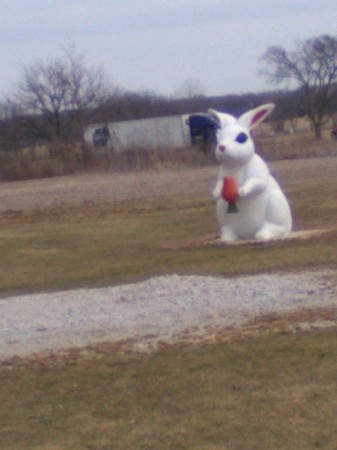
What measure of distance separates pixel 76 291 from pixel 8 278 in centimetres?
356

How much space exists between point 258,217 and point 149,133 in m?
54.2

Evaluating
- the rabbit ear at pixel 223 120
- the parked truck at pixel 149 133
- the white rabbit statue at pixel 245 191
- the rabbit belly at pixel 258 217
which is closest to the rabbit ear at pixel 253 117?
the white rabbit statue at pixel 245 191

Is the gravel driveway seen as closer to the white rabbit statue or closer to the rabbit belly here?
the white rabbit statue

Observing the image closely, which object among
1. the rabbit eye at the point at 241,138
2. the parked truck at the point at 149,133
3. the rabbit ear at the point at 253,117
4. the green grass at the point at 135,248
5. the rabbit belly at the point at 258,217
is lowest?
the parked truck at the point at 149,133

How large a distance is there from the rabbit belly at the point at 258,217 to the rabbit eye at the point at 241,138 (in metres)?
0.94

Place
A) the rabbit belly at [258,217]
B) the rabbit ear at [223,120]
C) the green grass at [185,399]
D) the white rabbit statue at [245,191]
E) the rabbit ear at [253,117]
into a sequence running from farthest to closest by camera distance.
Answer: the rabbit ear at [253,117]
the rabbit ear at [223,120]
the rabbit belly at [258,217]
the white rabbit statue at [245,191]
the green grass at [185,399]

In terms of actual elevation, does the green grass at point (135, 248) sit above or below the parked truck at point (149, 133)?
above

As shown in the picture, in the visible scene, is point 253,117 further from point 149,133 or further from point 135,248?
point 149,133

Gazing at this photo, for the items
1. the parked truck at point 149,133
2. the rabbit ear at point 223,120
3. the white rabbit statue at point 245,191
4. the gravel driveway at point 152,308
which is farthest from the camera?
the parked truck at point 149,133

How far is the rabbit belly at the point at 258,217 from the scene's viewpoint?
21.1 meters

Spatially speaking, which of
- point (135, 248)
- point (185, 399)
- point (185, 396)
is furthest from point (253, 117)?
point (185, 399)

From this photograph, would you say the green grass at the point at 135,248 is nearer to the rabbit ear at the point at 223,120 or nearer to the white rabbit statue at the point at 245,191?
the white rabbit statue at the point at 245,191

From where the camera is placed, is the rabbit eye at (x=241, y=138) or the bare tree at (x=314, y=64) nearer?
the rabbit eye at (x=241, y=138)

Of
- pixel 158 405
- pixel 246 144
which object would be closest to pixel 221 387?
pixel 158 405
